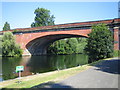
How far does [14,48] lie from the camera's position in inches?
1417

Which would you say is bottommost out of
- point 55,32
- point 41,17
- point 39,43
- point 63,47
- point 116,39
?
point 63,47

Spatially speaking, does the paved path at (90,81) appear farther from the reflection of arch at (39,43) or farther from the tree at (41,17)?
the tree at (41,17)

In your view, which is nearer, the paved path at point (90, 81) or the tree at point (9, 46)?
the paved path at point (90, 81)

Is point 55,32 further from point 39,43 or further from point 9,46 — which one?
point 9,46

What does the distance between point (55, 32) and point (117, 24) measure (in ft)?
51.0

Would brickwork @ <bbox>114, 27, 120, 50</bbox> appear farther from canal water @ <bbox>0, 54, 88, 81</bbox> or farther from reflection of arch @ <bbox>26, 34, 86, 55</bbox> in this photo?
reflection of arch @ <bbox>26, 34, 86, 55</bbox>

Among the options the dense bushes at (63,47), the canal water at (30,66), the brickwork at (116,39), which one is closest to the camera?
the canal water at (30,66)

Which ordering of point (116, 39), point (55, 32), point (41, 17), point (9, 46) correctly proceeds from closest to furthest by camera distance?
point (116, 39), point (9, 46), point (55, 32), point (41, 17)

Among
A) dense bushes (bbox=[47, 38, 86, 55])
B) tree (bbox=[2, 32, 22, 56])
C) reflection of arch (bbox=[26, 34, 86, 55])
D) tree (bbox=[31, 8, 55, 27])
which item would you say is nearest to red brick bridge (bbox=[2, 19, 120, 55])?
reflection of arch (bbox=[26, 34, 86, 55])

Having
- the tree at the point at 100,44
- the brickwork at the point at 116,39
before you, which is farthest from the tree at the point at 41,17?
the tree at the point at 100,44

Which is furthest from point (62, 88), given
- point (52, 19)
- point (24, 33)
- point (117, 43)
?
point (52, 19)

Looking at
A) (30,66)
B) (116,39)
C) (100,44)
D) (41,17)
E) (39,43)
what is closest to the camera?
(100,44)

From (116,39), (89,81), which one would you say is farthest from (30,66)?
(116,39)

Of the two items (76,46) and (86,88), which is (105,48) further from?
(76,46)
